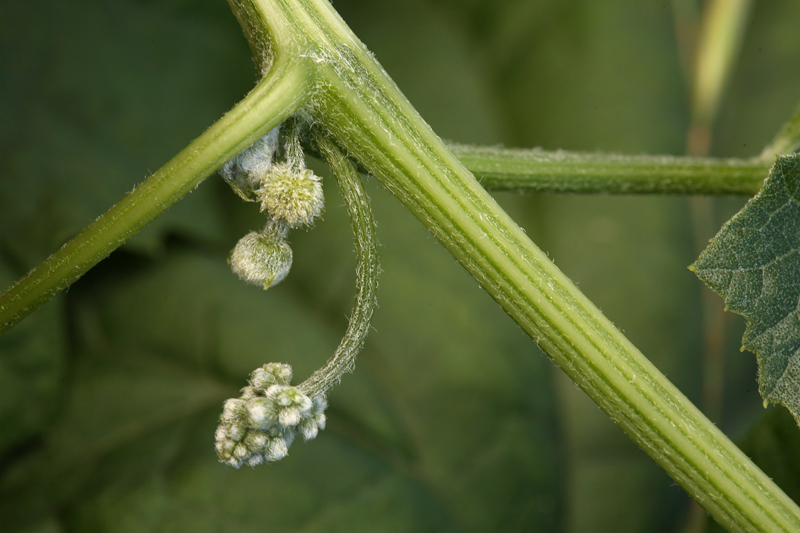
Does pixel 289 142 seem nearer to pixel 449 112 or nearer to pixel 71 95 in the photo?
pixel 71 95

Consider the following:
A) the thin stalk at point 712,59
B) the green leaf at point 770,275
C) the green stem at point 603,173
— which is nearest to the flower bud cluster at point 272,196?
the green stem at point 603,173

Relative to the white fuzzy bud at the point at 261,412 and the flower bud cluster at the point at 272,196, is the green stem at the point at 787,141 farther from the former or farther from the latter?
the white fuzzy bud at the point at 261,412

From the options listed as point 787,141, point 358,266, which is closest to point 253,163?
point 358,266

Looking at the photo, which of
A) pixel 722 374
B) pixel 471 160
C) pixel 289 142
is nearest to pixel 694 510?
pixel 722 374

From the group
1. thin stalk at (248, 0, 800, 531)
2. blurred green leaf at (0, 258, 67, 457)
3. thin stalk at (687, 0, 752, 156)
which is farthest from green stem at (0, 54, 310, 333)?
thin stalk at (687, 0, 752, 156)

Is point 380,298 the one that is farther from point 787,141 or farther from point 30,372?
point 787,141

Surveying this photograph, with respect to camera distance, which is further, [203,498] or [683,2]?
[683,2]
